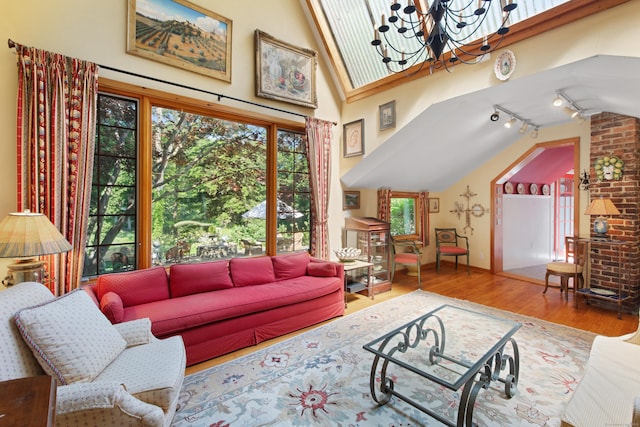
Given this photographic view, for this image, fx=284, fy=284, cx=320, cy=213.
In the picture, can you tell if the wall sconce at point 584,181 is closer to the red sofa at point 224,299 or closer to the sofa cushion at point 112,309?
the red sofa at point 224,299

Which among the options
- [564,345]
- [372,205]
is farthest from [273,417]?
[372,205]

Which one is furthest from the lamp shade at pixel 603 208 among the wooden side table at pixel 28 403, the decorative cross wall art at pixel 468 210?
the wooden side table at pixel 28 403

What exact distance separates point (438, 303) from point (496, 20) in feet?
10.5

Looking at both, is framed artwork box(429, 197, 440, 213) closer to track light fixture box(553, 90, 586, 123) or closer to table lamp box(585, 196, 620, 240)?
table lamp box(585, 196, 620, 240)

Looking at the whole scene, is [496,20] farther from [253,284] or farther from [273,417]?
[273,417]

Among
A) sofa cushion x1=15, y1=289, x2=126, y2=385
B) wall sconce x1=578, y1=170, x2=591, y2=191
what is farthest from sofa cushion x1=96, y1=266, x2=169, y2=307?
wall sconce x1=578, y1=170, x2=591, y2=191

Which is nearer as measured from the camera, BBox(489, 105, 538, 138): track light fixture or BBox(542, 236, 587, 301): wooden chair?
BBox(489, 105, 538, 138): track light fixture

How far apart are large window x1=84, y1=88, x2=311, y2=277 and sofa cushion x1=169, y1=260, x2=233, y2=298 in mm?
366

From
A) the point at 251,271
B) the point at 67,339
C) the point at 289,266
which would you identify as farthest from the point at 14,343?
the point at 289,266

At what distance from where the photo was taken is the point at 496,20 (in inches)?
107

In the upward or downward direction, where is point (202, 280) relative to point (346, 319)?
upward

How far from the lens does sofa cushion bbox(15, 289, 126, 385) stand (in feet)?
4.39

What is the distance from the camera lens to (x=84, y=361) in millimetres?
1407

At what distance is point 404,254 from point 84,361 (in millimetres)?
4337
